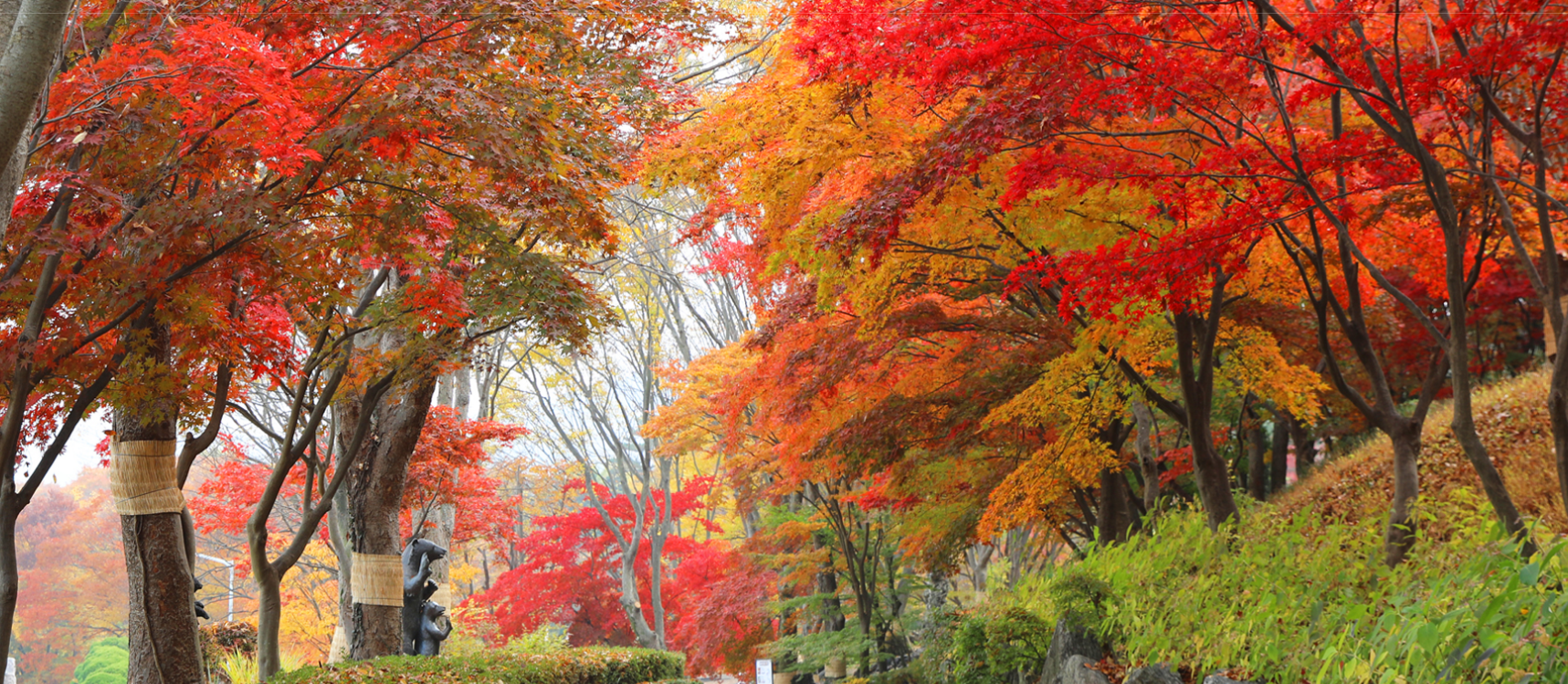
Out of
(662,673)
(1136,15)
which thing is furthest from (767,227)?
(662,673)

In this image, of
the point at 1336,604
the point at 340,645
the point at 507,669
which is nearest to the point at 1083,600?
the point at 1336,604

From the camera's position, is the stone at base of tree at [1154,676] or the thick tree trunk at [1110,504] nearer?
the stone at base of tree at [1154,676]

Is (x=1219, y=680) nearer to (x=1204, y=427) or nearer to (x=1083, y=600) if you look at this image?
(x=1083, y=600)

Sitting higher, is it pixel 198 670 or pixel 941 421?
pixel 941 421

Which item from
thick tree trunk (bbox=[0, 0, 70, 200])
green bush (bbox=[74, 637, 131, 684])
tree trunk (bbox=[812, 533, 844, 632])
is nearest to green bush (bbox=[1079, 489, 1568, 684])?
thick tree trunk (bbox=[0, 0, 70, 200])

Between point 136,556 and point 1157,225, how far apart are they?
23.5 feet

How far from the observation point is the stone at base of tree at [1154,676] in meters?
5.04

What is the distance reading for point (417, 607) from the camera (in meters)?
12.0

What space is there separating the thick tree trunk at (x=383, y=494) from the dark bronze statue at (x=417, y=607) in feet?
7.02

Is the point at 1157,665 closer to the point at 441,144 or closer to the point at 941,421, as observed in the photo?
the point at 941,421

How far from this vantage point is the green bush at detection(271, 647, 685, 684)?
299 inches

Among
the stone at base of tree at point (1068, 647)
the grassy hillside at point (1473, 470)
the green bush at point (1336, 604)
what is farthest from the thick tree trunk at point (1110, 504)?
the stone at base of tree at point (1068, 647)

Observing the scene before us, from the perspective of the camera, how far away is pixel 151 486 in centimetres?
662

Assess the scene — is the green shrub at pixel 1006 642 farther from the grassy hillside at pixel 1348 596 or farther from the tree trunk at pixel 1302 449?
the tree trunk at pixel 1302 449
